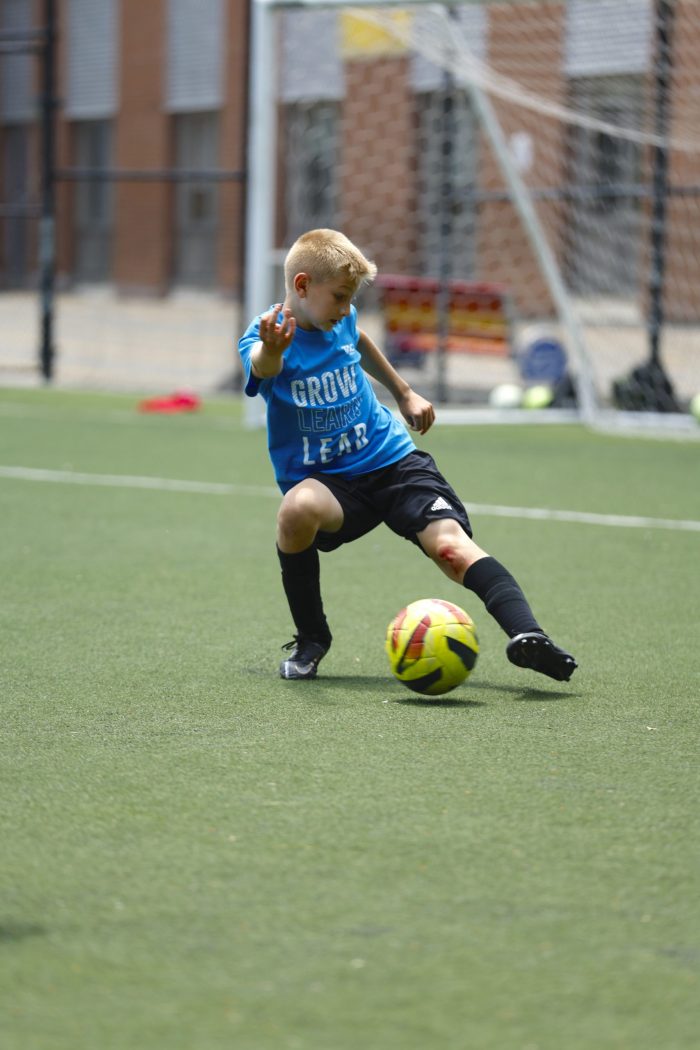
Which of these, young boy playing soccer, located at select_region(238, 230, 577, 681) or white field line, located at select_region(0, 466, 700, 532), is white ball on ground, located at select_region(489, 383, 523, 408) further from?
young boy playing soccer, located at select_region(238, 230, 577, 681)

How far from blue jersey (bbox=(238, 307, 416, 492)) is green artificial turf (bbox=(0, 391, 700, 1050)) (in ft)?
1.97

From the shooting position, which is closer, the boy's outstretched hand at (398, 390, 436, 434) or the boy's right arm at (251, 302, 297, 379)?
the boy's right arm at (251, 302, 297, 379)

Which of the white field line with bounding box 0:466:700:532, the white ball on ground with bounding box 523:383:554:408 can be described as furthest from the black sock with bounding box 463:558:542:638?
the white ball on ground with bounding box 523:383:554:408

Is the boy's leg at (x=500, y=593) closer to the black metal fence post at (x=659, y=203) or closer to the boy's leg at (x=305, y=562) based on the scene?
the boy's leg at (x=305, y=562)

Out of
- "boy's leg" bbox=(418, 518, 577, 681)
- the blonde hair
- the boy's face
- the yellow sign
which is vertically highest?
the yellow sign

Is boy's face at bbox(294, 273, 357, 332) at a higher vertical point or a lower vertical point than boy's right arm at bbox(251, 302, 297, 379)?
higher

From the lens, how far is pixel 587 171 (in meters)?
16.2

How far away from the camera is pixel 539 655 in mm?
4102

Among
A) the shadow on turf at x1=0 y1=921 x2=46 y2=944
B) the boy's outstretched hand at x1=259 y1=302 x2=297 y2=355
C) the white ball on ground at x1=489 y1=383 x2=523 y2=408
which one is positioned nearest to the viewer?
the shadow on turf at x1=0 y1=921 x2=46 y2=944

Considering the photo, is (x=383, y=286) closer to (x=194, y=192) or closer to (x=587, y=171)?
(x=587, y=171)

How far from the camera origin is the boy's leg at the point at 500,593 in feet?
13.4

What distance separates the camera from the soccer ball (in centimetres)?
417

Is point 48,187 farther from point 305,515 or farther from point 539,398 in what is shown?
point 305,515

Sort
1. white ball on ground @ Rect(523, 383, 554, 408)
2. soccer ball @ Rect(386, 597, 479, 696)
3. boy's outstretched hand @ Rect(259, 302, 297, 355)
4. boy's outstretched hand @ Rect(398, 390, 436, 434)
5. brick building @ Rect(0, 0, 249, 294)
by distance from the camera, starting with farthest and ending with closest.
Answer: brick building @ Rect(0, 0, 249, 294) < white ball on ground @ Rect(523, 383, 554, 408) < boy's outstretched hand @ Rect(398, 390, 436, 434) < soccer ball @ Rect(386, 597, 479, 696) < boy's outstretched hand @ Rect(259, 302, 297, 355)
